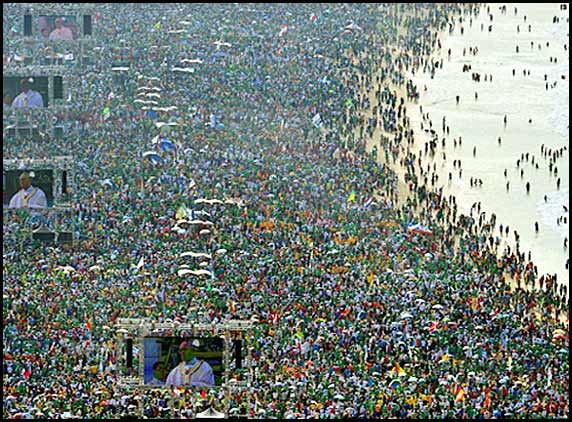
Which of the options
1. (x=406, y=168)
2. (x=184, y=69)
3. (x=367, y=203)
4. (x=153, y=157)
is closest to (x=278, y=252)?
(x=367, y=203)

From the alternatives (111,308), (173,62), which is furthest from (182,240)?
(173,62)

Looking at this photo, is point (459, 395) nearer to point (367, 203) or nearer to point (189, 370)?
point (189, 370)

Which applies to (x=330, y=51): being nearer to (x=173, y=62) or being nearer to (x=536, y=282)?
(x=173, y=62)

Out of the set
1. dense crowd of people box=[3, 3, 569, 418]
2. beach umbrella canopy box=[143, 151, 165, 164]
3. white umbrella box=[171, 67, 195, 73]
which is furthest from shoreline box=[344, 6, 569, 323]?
beach umbrella canopy box=[143, 151, 165, 164]

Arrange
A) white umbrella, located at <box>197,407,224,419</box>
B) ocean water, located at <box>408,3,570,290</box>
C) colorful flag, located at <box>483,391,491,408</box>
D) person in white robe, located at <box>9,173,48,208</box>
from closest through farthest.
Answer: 1. white umbrella, located at <box>197,407,224,419</box>
2. colorful flag, located at <box>483,391,491,408</box>
3. person in white robe, located at <box>9,173,48,208</box>
4. ocean water, located at <box>408,3,570,290</box>

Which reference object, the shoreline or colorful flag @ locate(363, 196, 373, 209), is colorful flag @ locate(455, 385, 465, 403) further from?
colorful flag @ locate(363, 196, 373, 209)
